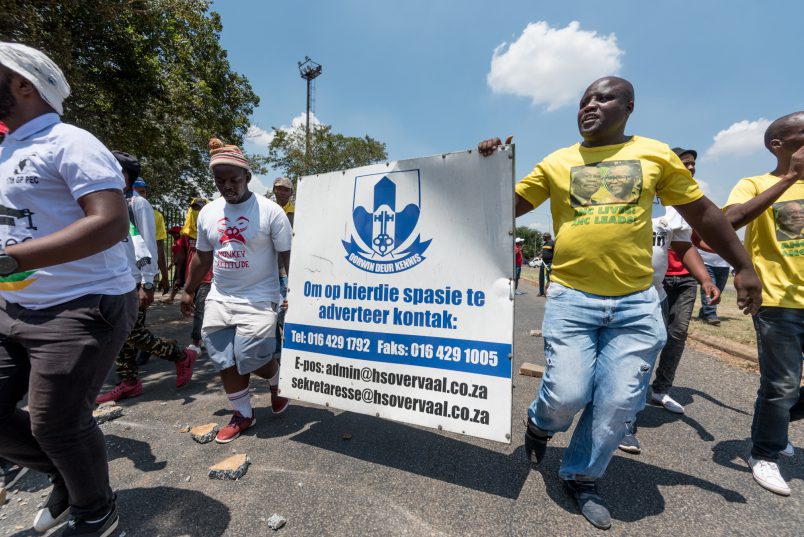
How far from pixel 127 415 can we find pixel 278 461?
1567mm

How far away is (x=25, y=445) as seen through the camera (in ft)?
5.39

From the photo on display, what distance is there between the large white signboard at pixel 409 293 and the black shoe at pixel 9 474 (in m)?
1.44

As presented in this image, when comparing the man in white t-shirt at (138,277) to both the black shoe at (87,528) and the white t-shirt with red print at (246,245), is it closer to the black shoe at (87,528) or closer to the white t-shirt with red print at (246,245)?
the white t-shirt with red print at (246,245)

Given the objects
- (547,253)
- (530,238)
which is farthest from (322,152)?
(530,238)

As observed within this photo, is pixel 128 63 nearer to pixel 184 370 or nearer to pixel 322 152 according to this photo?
pixel 184 370

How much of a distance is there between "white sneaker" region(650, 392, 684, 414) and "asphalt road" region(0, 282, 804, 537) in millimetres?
77

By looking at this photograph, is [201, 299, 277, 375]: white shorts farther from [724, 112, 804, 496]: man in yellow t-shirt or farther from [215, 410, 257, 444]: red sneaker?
[724, 112, 804, 496]: man in yellow t-shirt

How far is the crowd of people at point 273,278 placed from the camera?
1446 millimetres

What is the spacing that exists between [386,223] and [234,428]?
176cm

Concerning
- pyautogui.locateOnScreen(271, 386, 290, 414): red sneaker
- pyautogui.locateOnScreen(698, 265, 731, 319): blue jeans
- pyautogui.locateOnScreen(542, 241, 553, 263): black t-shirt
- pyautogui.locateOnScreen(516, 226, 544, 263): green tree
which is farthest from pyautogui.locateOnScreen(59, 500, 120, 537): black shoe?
pyautogui.locateOnScreen(516, 226, 544, 263): green tree

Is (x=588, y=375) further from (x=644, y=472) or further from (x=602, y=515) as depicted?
(x=644, y=472)

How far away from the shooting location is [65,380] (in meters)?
1.46

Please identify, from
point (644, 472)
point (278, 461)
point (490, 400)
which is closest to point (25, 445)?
point (278, 461)

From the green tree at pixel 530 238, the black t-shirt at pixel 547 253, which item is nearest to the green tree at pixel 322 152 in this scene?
the black t-shirt at pixel 547 253
